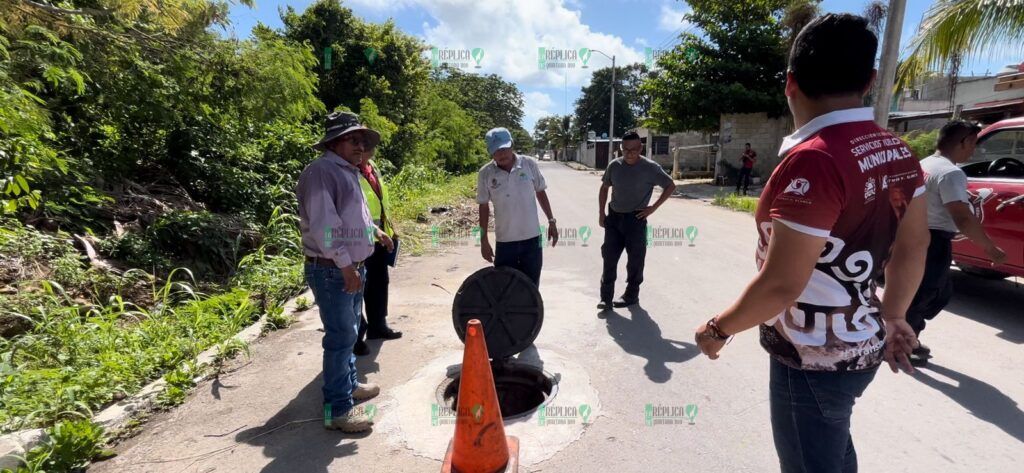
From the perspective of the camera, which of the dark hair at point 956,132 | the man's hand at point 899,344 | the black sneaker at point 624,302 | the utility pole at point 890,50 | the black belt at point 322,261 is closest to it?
the man's hand at point 899,344

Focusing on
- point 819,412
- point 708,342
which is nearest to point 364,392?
point 708,342

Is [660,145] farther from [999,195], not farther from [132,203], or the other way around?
[132,203]

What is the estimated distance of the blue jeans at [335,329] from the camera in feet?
9.43

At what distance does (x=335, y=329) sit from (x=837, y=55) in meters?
2.70

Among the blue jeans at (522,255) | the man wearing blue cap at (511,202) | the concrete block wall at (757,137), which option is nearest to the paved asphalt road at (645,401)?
the blue jeans at (522,255)

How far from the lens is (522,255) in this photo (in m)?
4.16

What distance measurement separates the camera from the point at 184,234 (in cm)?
593

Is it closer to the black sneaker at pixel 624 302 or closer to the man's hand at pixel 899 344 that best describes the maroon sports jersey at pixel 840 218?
the man's hand at pixel 899 344

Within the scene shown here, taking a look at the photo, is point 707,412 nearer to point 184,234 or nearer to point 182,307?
point 182,307

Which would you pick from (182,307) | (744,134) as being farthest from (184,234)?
(744,134)

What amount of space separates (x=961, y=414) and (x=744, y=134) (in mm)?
18214

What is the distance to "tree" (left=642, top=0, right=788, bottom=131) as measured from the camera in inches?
702

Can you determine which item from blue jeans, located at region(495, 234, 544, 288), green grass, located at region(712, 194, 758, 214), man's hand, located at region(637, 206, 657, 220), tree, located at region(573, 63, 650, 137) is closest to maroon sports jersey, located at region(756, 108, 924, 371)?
blue jeans, located at region(495, 234, 544, 288)

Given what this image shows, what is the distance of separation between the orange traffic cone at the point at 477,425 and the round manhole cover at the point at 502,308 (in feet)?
3.54
